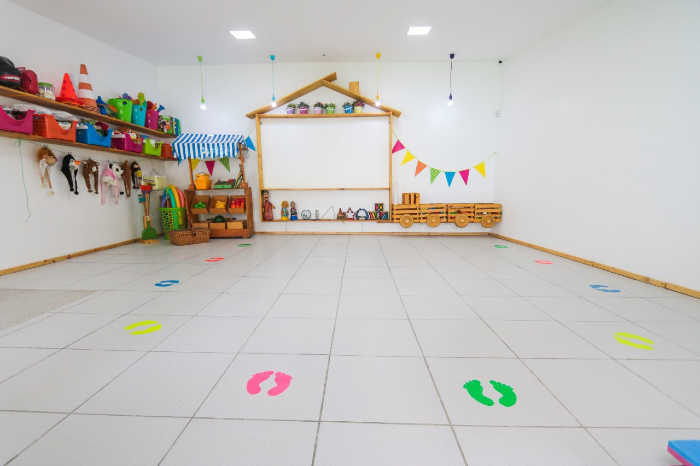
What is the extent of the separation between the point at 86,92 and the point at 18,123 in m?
1.10

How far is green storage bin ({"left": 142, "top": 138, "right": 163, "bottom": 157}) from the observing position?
4.94 m

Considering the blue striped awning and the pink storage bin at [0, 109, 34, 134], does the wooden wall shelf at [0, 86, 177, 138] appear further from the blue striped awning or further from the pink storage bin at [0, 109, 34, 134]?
the blue striped awning

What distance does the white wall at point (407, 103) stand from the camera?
557cm

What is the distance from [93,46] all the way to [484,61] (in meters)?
6.43

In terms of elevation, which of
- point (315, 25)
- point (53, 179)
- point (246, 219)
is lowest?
point (246, 219)

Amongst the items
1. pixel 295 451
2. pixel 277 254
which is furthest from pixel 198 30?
pixel 295 451

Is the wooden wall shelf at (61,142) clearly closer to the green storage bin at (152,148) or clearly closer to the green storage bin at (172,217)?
the green storage bin at (152,148)

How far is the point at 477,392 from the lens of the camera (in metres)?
1.36

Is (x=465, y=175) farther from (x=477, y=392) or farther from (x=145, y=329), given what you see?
(x=145, y=329)

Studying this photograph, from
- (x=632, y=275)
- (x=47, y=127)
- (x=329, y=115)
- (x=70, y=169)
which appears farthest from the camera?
(x=329, y=115)

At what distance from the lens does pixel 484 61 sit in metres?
5.50

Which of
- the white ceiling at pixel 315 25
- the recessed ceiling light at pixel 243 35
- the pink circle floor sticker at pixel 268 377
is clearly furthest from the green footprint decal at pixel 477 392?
the recessed ceiling light at pixel 243 35

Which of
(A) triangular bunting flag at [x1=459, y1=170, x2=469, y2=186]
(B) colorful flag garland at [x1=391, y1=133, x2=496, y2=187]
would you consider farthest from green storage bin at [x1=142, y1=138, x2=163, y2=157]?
(A) triangular bunting flag at [x1=459, y1=170, x2=469, y2=186]

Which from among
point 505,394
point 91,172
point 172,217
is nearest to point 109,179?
point 91,172
